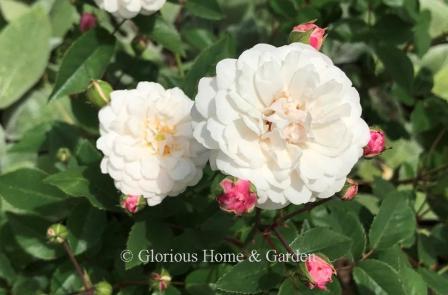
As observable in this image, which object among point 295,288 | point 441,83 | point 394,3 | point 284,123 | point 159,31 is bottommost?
point 441,83

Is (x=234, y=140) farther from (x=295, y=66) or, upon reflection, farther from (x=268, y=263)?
(x=268, y=263)

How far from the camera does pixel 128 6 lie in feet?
3.47

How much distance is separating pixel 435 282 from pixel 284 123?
591 millimetres

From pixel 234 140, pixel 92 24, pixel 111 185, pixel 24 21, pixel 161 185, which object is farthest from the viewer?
pixel 24 21

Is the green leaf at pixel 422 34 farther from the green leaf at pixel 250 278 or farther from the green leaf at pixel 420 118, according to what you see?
the green leaf at pixel 250 278

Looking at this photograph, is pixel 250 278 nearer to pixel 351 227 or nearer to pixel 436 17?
pixel 351 227

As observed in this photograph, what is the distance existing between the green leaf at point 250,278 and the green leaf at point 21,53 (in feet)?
3.22

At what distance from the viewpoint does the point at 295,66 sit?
0.76 m

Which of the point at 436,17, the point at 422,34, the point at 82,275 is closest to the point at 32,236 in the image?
the point at 82,275

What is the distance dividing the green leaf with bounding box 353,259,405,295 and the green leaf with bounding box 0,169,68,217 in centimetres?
62

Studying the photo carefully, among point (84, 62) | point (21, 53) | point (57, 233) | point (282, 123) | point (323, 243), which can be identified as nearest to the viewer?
point (282, 123)

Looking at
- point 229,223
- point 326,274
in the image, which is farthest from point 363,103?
point 326,274

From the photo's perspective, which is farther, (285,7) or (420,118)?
(420,118)

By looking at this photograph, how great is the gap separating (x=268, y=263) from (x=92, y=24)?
70 centimetres
